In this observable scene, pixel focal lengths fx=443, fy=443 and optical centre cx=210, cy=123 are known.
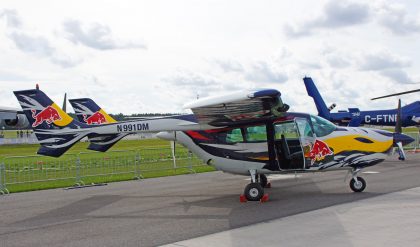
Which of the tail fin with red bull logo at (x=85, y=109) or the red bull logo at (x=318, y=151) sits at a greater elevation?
the tail fin with red bull logo at (x=85, y=109)

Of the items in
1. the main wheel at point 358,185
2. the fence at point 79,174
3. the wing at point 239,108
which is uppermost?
the wing at point 239,108

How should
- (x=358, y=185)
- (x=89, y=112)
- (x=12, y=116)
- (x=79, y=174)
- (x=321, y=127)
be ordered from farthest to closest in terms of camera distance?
(x=12, y=116), (x=89, y=112), (x=79, y=174), (x=358, y=185), (x=321, y=127)

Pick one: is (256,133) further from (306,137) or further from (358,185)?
(358,185)

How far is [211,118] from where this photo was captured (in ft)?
34.2

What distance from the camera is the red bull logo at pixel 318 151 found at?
10875mm

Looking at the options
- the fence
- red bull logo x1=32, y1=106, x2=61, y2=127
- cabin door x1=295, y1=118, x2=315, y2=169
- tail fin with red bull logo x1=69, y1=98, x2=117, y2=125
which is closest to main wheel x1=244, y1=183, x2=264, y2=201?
cabin door x1=295, y1=118, x2=315, y2=169

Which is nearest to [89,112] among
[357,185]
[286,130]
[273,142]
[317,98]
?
[273,142]

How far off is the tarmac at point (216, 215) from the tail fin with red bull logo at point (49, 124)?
149cm

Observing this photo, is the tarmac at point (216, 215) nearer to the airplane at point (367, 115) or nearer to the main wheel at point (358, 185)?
the main wheel at point (358, 185)

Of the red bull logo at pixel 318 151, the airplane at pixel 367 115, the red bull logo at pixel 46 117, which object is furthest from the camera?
the airplane at pixel 367 115

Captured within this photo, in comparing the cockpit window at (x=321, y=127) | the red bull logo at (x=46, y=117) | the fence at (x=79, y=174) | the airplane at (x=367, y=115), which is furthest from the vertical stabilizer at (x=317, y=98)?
the red bull logo at (x=46, y=117)

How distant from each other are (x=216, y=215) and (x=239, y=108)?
233 centimetres

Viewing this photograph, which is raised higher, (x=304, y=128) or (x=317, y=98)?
(x=317, y=98)

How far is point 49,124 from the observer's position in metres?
12.3
